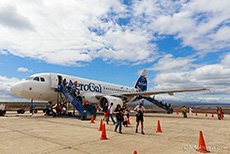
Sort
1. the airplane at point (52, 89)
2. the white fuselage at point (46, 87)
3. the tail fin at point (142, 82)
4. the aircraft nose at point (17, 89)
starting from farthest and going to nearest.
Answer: the tail fin at point (142, 82)
the airplane at point (52, 89)
the white fuselage at point (46, 87)
the aircraft nose at point (17, 89)

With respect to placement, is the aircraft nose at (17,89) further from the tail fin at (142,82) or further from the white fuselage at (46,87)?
the tail fin at (142,82)

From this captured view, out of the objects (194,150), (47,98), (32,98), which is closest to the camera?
(194,150)

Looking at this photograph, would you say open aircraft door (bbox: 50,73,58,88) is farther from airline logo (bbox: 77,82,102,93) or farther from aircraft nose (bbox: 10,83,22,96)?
aircraft nose (bbox: 10,83,22,96)

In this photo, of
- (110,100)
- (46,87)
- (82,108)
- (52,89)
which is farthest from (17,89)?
(110,100)

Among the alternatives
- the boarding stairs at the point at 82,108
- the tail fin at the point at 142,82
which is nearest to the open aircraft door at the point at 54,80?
the boarding stairs at the point at 82,108

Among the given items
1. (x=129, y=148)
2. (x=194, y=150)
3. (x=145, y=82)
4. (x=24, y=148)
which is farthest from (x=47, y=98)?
(x=145, y=82)

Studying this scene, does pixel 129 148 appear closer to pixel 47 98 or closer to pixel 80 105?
pixel 80 105

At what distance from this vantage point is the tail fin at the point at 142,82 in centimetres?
3202

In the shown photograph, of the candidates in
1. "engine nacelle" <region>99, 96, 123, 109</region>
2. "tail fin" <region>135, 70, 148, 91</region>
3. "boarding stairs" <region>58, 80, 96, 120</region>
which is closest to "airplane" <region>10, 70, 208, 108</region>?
"engine nacelle" <region>99, 96, 123, 109</region>

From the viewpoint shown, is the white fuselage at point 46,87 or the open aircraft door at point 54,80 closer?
the white fuselage at point 46,87

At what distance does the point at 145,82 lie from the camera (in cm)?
3366

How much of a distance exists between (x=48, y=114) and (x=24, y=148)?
12.3m

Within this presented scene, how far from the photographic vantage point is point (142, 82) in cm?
3281

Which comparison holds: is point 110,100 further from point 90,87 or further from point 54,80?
point 54,80
